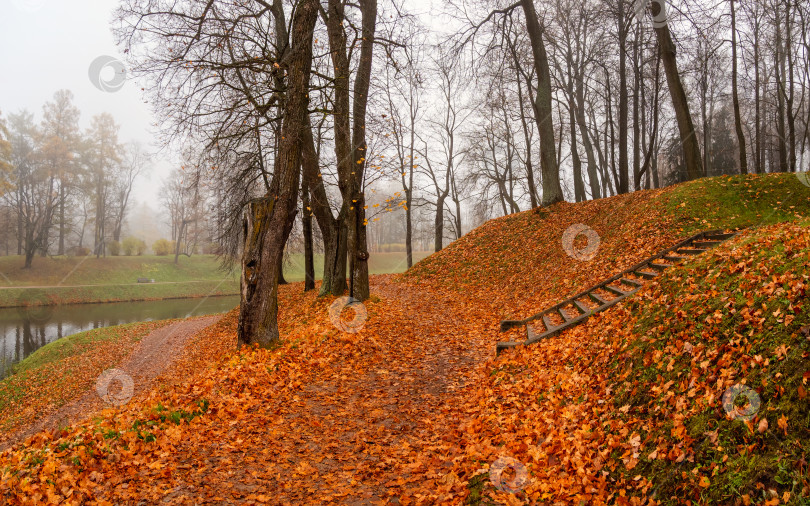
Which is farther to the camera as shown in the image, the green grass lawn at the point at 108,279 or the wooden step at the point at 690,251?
the green grass lawn at the point at 108,279

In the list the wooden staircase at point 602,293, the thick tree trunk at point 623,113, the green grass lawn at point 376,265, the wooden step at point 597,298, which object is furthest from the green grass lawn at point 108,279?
the wooden step at point 597,298

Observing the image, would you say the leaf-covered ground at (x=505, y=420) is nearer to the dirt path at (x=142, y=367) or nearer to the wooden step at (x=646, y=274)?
the wooden step at (x=646, y=274)

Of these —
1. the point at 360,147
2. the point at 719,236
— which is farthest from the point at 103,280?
the point at 719,236

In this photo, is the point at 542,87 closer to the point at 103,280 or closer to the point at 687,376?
the point at 687,376

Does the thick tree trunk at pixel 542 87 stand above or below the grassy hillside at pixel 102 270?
above

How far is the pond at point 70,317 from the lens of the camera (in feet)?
69.2

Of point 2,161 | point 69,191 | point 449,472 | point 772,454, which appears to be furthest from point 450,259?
point 69,191

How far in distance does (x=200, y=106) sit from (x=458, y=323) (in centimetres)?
775

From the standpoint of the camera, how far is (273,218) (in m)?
7.94

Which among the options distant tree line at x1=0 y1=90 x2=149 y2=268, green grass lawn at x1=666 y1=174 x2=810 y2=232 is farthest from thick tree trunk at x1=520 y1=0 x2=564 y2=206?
distant tree line at x1=0 y1=90 x2=149 y2=268

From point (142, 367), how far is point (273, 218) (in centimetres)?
1051

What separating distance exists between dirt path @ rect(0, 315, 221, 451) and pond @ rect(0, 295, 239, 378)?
5.54 m

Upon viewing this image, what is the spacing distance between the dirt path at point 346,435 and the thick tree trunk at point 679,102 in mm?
10384

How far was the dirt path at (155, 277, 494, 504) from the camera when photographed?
13.2 feet
